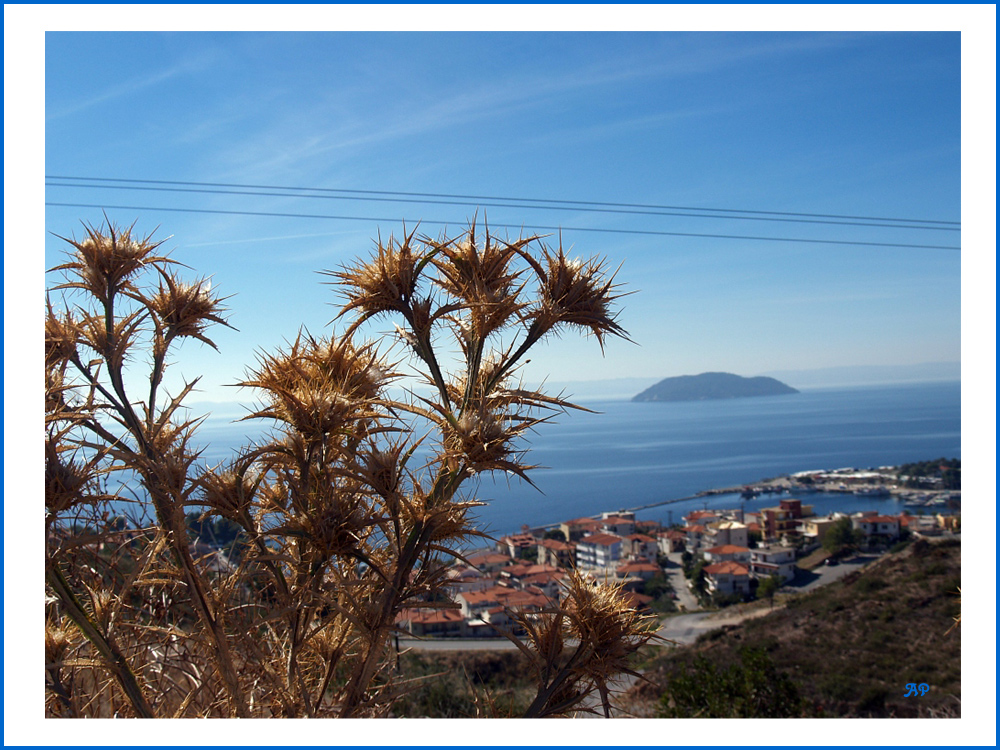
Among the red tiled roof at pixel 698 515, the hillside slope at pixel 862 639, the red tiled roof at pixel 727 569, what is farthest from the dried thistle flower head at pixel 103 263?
the red tiled roof at pixel 698 515

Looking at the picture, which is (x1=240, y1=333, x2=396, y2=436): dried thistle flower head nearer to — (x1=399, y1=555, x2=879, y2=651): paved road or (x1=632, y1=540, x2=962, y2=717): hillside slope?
(x1=632, y1=540, x2=962, y2=717): hillside slope

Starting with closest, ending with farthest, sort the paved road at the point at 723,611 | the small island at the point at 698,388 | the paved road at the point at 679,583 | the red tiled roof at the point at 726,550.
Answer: the paved road at the point at 723,611
the paved road at the point at 679,583
the red tiled roof at the point at 726,550
the small island at the point at 698,388

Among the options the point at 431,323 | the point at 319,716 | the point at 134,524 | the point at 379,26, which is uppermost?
the point at 379,26

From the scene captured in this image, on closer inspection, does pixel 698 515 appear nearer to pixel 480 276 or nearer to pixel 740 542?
pixel 740 542

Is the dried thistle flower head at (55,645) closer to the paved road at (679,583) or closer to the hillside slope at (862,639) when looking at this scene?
the hillside slope at (862,639)

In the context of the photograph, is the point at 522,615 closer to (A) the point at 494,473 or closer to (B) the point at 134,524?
(A) the point at 494,473

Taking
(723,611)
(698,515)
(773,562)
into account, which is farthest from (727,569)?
(698,515)

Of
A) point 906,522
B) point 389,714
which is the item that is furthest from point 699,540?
point 389,714

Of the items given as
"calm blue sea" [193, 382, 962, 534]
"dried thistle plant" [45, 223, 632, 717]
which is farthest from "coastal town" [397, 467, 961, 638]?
"dried thistle plant" [45, 223, 632, 717]
